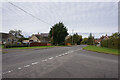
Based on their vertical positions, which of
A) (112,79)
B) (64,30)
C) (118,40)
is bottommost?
(112,79)

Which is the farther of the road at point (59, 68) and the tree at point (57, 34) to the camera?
the tree at point (57, 34)

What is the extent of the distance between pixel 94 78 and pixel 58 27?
47.6 meters

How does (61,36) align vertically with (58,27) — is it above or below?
below

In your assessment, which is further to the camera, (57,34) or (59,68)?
(57,34)

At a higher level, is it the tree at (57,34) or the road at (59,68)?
the tree at (57,34)

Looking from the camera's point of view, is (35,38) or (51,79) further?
(35,38)

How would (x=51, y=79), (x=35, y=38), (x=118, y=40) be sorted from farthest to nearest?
(x=35, y=38) → (x=118, y=40) → (x=51, y=79)

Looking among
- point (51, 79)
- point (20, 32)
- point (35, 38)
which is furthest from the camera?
point (20, 32)

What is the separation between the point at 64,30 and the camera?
51719 millimetres

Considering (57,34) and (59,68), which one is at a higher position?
(57,34)

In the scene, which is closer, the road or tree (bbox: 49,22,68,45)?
the road

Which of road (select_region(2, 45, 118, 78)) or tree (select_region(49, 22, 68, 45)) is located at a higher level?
tree (select_region(49, 22, 68, 45))

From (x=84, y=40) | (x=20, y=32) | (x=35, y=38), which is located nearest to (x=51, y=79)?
(x=35, y=38)

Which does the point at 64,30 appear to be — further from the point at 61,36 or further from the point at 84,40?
the point at 84,40
